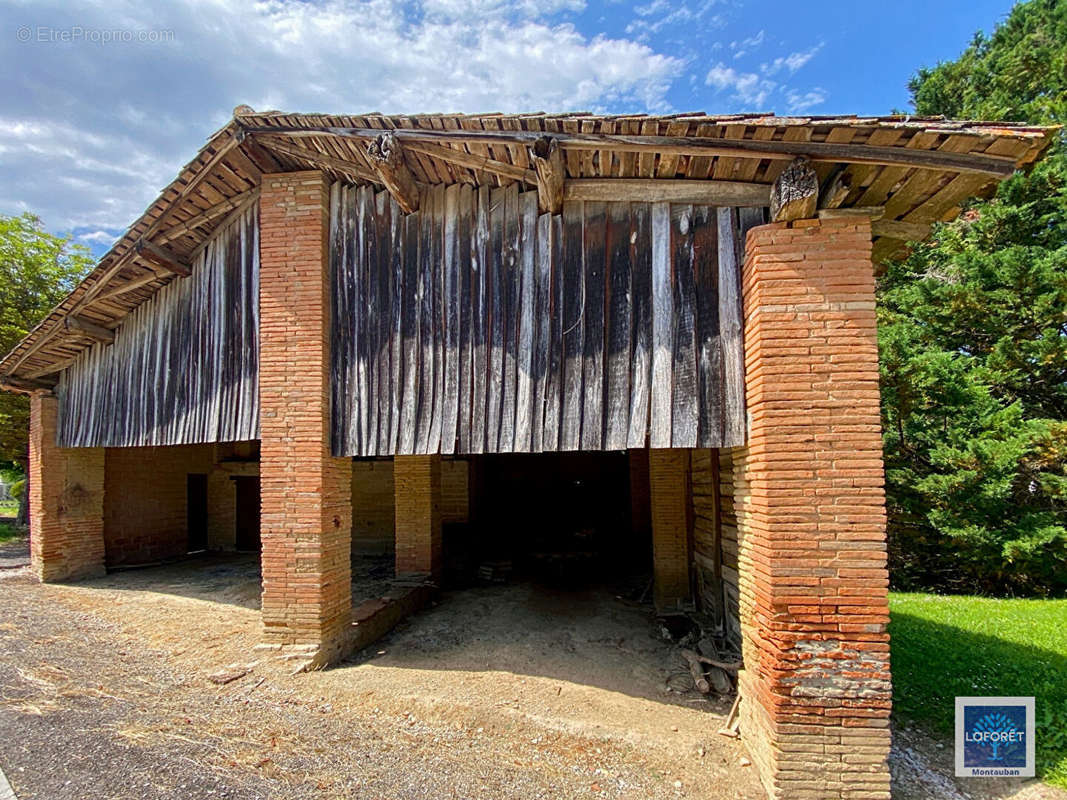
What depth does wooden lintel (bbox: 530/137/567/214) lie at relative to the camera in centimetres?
462

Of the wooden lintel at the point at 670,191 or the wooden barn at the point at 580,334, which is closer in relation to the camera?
the wooden barn at the point at 580,334

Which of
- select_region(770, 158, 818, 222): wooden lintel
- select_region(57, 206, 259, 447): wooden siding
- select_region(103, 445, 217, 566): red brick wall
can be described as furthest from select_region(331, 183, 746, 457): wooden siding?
select_region(103, 445, 217, 566): red brick wall

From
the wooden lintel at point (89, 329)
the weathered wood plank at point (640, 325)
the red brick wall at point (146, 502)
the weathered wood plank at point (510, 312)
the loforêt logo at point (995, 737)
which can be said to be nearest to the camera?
the loforêt logo at point (995, 737)

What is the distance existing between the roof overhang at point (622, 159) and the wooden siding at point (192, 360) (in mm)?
613

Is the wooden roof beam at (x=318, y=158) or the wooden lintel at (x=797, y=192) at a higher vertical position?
the wooden roof beam at (x=318, y=158)

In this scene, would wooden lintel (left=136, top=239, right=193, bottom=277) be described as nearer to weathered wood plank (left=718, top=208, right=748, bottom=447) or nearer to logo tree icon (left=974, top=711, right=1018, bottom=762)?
weathered wood plank (left=718, top=208, right=748, bottom=447)

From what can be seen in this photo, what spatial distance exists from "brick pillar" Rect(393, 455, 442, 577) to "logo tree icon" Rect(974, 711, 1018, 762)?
23.4 ft

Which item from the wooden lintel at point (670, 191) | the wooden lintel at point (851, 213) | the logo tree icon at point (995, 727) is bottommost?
the logo tree icon at point (995, 727)

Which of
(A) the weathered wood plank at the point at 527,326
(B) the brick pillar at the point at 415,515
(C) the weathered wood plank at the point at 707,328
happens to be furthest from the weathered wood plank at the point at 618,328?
(B) the brick pillar at the point at 415,515

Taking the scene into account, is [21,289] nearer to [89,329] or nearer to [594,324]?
[89,329]

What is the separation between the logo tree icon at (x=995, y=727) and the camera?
4676 mm

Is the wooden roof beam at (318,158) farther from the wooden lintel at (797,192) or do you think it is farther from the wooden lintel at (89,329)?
the wooden lintel at (89,329)

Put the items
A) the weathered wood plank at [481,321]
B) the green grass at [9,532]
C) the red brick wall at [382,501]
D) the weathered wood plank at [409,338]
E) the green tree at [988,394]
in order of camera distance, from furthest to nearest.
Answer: the green grass at [9,532], the red brick wall at [382,501], the green tree at [988,394], the weathered wood plank at [409,338], the weathered wood plank at [481,321]

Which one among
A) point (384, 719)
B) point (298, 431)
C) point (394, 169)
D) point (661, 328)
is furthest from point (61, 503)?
point (661, 328)
